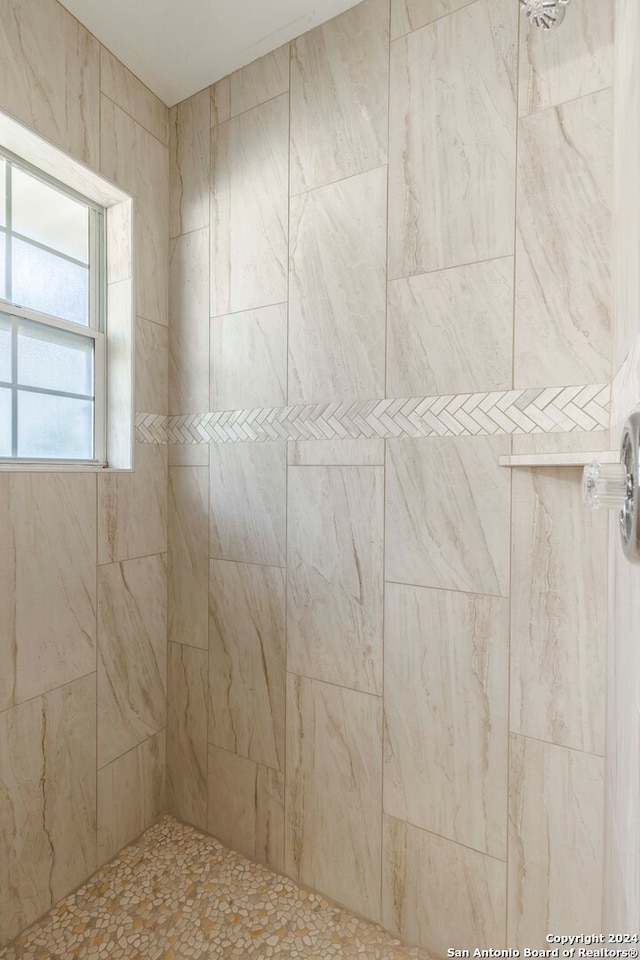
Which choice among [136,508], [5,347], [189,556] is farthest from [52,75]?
[189,556]

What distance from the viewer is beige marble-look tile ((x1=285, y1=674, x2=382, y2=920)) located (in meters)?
1.42

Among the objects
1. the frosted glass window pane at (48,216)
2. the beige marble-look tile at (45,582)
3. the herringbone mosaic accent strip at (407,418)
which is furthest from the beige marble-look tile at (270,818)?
the frosted glass window pane at (48,216)

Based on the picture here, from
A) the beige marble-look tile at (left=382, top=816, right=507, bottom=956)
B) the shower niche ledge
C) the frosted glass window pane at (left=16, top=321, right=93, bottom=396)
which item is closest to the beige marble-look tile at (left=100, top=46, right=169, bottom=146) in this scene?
the frosted glass window pane at (left=16, top=321, right=93, bottom=396)

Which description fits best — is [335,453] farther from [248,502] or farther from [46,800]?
[46,800]

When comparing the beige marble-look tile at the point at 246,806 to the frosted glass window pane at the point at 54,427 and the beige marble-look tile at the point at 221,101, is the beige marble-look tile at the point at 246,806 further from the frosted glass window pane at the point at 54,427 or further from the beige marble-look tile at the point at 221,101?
the beige marble-look tile at the point at 221,101

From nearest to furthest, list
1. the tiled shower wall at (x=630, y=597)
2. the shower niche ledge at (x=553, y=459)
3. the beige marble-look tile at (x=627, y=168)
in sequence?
1. the tiled shower wall at (x=630, y=597)
2. the beige marble-look tile at (x=627, y=168)
3. the shower niche ledge at (x=553, y=459)

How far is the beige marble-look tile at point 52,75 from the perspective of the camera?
134cm

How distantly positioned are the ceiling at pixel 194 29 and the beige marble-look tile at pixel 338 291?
0.52 m

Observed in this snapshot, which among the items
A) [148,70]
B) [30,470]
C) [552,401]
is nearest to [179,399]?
[30,470]

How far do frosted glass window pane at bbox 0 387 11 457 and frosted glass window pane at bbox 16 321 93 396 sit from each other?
6cm

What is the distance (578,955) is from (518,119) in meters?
1.98

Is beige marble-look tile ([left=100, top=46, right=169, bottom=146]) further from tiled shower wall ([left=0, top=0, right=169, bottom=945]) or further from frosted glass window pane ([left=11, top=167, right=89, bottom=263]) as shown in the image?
frosted glass window pane ([left=11, top=167, right=89, bottom=263])

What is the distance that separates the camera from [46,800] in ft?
4.78

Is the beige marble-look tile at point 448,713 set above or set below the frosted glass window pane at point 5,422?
below
